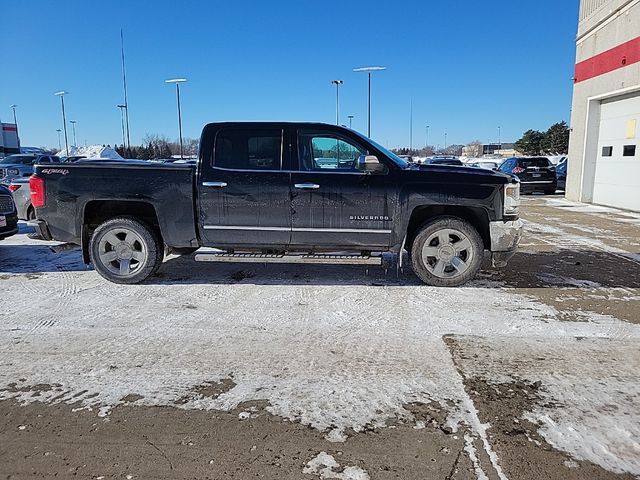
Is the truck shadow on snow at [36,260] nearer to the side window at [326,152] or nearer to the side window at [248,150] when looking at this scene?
the side window at [248,150]

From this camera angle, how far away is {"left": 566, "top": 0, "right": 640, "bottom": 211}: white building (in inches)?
552

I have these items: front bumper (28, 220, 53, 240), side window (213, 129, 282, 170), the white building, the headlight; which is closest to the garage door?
the white building

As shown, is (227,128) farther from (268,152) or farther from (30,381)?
(30,381)

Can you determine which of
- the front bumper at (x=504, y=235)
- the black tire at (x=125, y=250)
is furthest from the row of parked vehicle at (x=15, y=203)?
the front bumper at (x=504, y=235)

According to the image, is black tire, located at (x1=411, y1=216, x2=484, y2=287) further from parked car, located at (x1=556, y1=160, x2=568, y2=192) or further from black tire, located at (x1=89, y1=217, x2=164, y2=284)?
parked car, located at (x1=556, y1=160, x2=568, y2=192)

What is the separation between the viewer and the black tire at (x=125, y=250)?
5.97 meters

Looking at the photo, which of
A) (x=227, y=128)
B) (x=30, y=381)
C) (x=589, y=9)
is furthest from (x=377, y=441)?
(x=589, y=9)

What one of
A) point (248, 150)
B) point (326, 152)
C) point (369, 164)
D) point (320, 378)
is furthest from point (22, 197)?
point (320, 378)

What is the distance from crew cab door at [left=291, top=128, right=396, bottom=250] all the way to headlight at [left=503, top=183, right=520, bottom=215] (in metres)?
1.31

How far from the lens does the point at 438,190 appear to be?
5.73 metres

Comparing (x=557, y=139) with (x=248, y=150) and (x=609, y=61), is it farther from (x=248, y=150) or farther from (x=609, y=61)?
(x=248, y=150)

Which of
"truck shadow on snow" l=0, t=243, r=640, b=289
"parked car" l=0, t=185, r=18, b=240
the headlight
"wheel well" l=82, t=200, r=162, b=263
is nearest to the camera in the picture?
the headlight

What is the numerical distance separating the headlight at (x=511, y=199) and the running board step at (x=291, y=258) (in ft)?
5.20

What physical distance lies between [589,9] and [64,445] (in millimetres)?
19564
